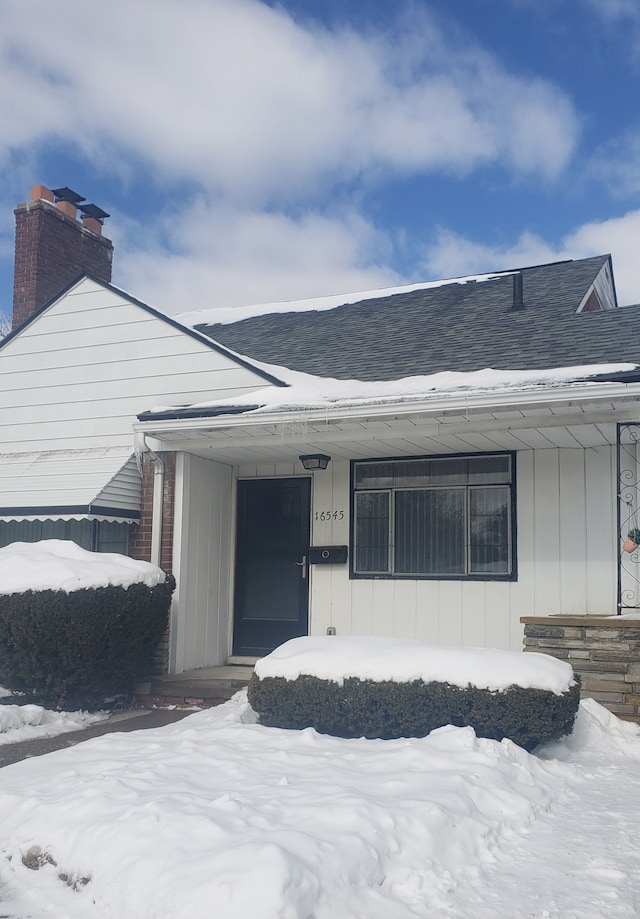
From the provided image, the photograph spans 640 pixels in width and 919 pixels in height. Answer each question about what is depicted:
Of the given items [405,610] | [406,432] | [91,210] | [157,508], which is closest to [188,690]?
[157,508]

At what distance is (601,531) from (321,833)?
497 cm

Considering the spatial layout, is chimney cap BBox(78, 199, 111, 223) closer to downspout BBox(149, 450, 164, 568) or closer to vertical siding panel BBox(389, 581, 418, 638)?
downspout BBox(149, 450, 164, 568)

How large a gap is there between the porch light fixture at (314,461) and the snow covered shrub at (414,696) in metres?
2.78

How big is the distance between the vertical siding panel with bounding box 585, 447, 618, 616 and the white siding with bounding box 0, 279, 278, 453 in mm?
3468

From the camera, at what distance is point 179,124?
503 inches

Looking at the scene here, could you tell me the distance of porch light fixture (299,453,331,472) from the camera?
8805 mm

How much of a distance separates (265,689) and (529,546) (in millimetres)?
3179

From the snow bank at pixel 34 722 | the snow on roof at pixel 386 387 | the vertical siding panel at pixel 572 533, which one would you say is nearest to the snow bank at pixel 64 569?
the snow bank at pixel 34 722

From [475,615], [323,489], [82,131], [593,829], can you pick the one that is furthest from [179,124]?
[593,829]

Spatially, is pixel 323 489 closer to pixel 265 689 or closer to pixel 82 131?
pixel 265 689

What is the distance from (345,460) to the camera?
29.9 ft

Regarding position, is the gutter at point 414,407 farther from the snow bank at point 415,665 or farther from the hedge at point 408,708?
the hedge at point 408,708

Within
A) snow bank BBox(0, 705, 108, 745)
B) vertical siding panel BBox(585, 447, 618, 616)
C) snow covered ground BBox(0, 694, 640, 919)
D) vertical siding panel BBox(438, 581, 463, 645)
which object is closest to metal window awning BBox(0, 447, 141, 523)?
snow bank BBox(0, 705, 108, 745)

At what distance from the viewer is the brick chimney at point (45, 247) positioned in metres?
12.1
